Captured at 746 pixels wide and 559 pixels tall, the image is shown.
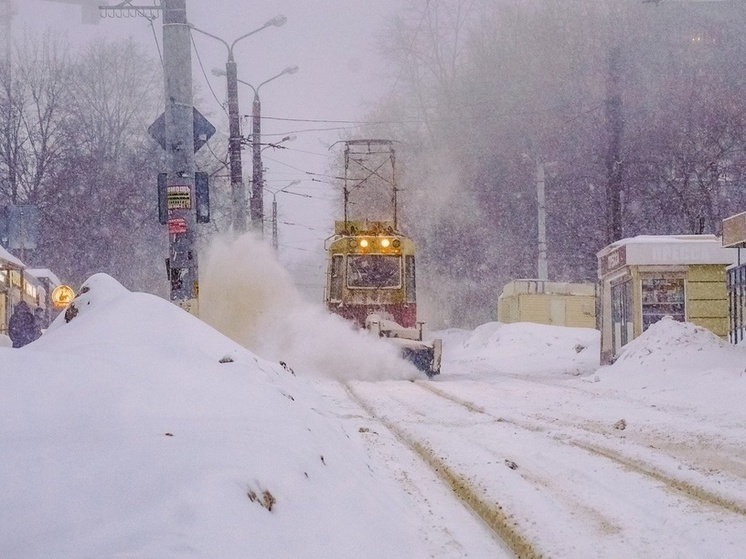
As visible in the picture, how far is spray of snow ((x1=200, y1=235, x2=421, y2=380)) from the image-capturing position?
60.4ft

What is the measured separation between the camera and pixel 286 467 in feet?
15.5

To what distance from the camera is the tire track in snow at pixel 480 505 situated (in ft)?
16.0

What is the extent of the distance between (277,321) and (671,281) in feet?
28.2

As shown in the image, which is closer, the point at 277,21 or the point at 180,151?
the point at 180,151

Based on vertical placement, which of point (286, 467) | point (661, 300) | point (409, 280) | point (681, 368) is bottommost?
point (681, 368)

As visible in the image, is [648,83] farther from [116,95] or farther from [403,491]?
[403,491]

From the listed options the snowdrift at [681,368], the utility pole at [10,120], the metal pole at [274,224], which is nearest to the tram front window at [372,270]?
the snowdrift at [681,368]

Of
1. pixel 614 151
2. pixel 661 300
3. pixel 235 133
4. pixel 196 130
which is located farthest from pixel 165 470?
pixel 235 133

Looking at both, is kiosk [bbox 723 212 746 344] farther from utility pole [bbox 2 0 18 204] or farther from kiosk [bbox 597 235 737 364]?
utility pole [bbox 2 0 18 204]

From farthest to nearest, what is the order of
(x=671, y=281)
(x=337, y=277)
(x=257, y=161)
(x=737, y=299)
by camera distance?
1. (x=257, y=161)
2. (x=337, y=277)
3. (x=671, y=281)
4. (x=737, y=299)

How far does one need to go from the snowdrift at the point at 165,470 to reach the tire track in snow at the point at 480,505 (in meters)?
0.50

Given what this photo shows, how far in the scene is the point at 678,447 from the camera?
8148 mm

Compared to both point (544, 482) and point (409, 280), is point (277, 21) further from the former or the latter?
point (544, 482)

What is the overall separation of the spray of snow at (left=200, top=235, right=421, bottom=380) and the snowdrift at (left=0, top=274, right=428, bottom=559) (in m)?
11.7
